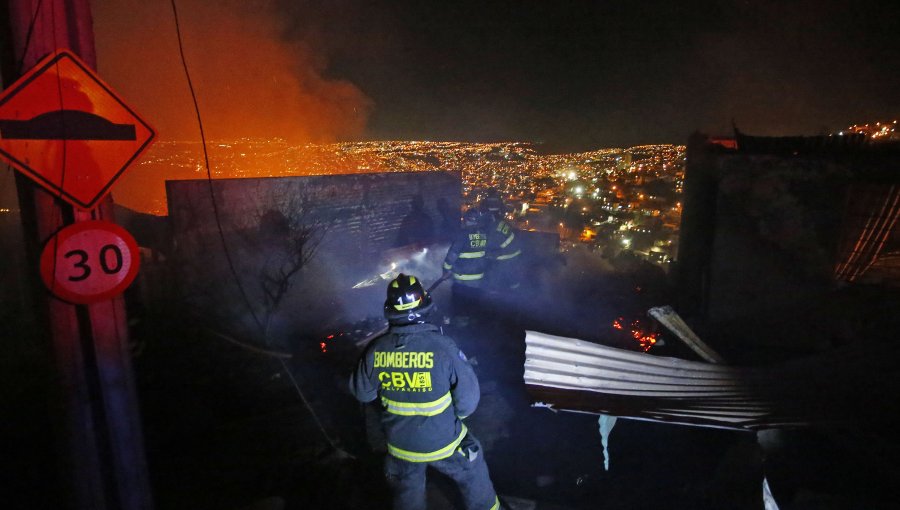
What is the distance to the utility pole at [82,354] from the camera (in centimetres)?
230

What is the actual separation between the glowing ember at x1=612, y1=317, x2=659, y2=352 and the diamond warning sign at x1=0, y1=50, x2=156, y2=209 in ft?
20.5

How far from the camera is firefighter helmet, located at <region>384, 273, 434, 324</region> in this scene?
290 cm

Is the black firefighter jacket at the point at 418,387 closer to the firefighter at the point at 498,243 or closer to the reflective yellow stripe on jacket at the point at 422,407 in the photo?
the reflective yellow stripe on jacket at the point at 422,407

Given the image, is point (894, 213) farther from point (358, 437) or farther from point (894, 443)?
point (358, 437)

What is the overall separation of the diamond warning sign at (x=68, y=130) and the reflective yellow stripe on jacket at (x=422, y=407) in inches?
79.2

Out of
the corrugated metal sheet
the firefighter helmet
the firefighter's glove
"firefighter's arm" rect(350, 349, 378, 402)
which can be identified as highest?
the firefighter helmet

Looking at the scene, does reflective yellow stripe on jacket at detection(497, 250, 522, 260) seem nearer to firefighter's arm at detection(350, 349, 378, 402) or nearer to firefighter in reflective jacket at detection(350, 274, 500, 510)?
firefighter in reflective jacket at detection(350, 274, 500, 510)

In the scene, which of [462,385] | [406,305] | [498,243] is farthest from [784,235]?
[406,305]

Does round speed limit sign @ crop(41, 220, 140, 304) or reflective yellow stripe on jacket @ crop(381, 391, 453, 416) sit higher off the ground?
round speed limit sign @ crop(41, 220, 140, 304)

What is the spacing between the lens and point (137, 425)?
2.79 m

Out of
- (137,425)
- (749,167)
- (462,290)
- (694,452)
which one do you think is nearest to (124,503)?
(137,425)

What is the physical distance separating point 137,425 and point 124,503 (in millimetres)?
451

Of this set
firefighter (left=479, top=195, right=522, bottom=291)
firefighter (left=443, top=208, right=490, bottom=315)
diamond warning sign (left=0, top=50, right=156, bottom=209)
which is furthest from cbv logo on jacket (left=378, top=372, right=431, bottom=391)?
firefighter (left=479, top=195, right=522, bottom=291)

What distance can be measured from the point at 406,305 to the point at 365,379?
55 centimetres
